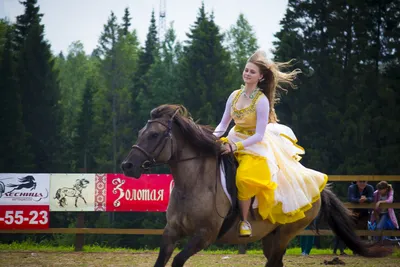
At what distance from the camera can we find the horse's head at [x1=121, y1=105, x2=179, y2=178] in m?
6.59

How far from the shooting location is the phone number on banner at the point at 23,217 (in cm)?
1443

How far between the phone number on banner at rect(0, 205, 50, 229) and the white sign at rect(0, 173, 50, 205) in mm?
145

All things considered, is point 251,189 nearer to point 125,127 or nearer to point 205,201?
point 205,201

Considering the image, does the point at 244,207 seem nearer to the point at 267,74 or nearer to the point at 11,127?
the point at 267,74

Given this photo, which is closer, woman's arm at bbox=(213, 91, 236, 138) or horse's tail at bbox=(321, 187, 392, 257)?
woman's arm at bbox=(213, 91, 236, 138)

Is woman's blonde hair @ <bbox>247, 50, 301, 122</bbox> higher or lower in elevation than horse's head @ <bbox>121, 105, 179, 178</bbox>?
higher

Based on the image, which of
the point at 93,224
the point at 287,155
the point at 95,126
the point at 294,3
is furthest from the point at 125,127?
A: the point at 287,155

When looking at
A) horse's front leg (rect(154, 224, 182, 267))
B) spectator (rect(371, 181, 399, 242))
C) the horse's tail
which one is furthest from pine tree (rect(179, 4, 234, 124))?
horse's front leg (rect(154, 224, 182, 267))

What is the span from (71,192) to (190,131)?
26.0 ft

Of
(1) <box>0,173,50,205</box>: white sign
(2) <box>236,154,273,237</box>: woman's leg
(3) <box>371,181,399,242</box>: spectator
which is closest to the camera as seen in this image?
(2) <box>236,154,273,237</box>: woman's leg

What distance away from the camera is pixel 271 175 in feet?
24.8

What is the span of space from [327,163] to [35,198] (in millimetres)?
22427

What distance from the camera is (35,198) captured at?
14.4m

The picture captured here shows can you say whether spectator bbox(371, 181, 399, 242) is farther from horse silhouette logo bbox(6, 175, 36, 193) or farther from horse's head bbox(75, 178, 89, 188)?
horse silhouette logo bbox(6, 175, 36, 193)
